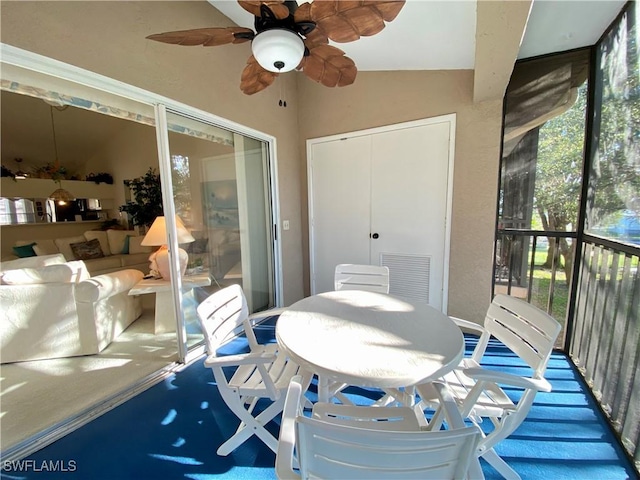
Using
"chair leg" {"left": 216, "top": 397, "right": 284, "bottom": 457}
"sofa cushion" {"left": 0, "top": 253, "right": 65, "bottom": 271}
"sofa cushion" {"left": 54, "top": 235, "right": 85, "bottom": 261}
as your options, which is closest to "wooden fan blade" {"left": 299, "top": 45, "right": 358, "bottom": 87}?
"chair leg" {"left": 216, "top": 397, "right": 284, "bottom": 457}

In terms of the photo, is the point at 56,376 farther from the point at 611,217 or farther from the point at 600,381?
the point at 611,217

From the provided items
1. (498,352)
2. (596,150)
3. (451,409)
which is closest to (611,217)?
(596,150)

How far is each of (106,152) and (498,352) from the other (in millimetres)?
7363

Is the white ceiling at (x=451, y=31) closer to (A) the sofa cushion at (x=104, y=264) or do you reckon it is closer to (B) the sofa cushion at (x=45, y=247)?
(A) the sofa cushion at (x=104, y=264)

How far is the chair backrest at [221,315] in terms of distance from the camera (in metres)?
1.38

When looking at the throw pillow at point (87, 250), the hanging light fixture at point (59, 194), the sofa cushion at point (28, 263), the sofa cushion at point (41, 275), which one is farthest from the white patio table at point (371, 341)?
the hanging light fixture at point (59, 194)

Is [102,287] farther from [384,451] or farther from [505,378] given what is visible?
[505,378]

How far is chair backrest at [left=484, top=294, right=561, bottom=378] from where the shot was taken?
119 cm

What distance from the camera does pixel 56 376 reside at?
2.07 m

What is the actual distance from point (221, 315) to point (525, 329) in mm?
1655

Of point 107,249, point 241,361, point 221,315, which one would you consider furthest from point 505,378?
point 107,249

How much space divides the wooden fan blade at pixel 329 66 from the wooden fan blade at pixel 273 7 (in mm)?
233

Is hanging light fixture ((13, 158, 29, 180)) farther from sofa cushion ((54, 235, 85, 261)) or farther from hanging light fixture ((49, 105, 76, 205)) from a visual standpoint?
sofa cushion ((54, 235, 85, 261))

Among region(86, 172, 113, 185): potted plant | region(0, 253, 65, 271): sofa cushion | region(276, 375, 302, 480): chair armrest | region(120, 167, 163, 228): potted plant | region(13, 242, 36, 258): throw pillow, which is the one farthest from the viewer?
region(86, 172, 113, 185): potted plant
